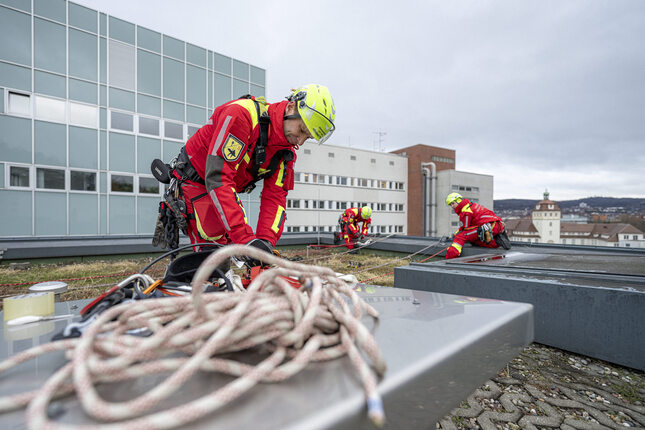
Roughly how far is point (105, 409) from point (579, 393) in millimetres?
2495

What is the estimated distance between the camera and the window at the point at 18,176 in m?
10.5

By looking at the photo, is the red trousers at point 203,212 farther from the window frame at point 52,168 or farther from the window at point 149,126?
the window at point 149,126

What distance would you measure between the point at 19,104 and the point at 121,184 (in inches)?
157

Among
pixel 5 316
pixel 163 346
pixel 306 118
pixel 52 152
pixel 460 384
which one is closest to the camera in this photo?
pixel 163 346

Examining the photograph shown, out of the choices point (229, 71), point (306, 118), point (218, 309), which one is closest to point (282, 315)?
point (218, 309)

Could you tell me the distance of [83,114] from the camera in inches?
459

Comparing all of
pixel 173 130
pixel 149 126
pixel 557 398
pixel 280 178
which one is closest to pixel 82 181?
pixel 149 126

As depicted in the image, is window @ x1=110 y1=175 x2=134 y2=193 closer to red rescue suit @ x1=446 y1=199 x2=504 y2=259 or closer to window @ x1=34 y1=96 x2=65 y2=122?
window @ x1=34 y1=96 x2=65 y2=122

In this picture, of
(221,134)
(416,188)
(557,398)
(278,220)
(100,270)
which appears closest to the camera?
(557,398)

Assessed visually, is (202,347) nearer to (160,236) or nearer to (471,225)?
(160,236)

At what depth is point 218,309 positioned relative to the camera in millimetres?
704

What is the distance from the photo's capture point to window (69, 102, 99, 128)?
11422 mm

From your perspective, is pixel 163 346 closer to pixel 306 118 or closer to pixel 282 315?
pixel 282 315

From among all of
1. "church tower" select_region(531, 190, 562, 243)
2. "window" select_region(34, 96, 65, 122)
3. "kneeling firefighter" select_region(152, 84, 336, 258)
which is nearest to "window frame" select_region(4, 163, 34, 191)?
"window" select_region(34, 96, 65, 122)
